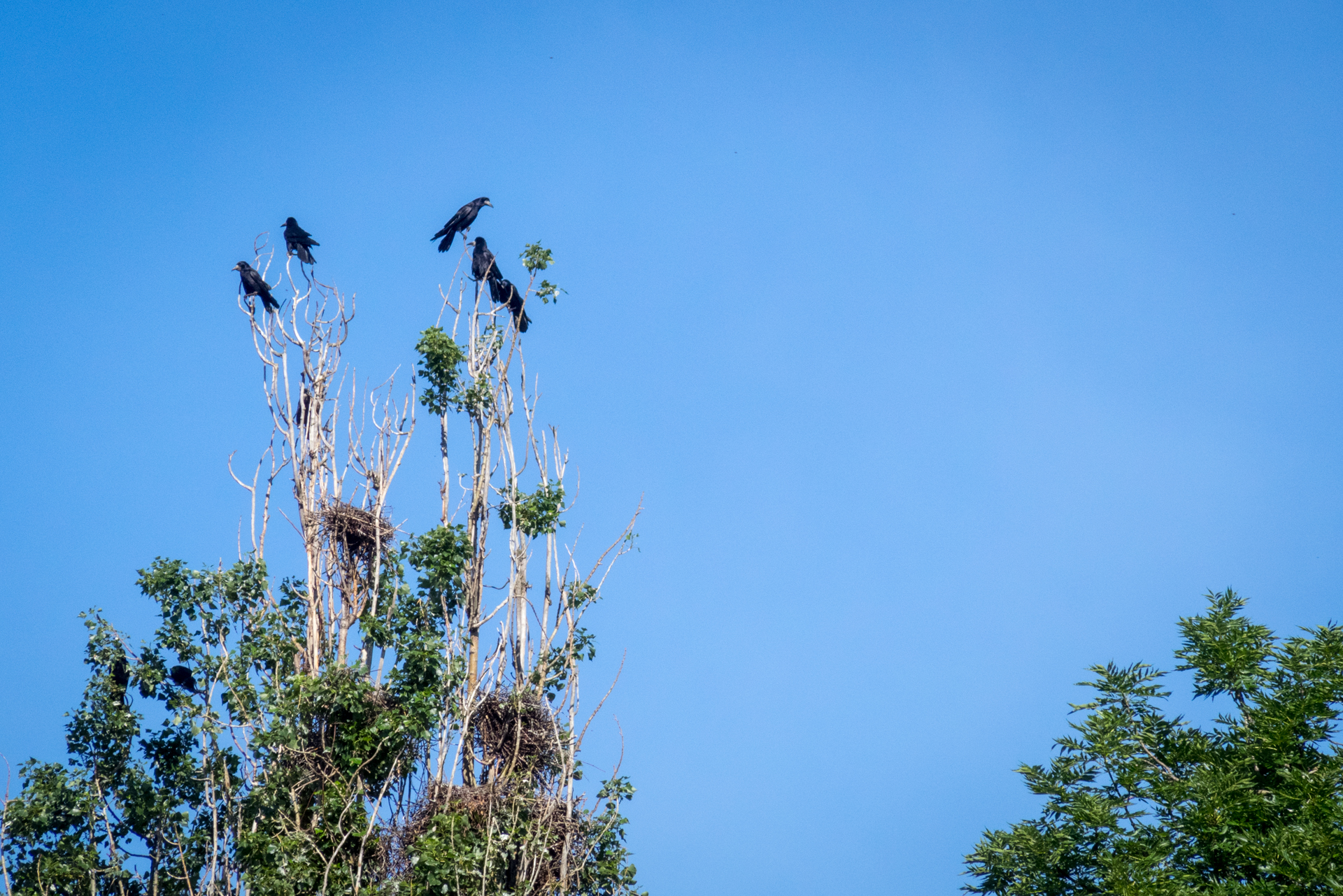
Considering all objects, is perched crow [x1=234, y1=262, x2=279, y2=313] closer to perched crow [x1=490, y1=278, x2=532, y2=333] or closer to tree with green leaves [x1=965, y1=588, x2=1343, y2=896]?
perched crow [x1=490, y1=278, x2=532, y2=333]

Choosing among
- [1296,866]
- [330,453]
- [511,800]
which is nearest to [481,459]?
[330,453]

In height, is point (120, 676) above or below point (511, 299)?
below

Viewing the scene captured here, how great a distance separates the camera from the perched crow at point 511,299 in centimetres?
1483

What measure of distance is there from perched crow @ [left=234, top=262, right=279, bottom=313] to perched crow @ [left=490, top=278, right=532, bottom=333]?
242 cm

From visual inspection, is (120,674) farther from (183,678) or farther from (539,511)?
(539,511)

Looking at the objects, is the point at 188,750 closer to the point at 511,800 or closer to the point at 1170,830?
the point at 511,800

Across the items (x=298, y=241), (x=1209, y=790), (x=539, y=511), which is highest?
(x=298, y=241)

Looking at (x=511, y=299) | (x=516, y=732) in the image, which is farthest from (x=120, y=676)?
(x=511, y=299)

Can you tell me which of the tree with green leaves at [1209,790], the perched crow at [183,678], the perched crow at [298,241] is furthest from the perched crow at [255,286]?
the tree with green leaves at [1209,790]

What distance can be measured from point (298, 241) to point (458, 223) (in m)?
1.87

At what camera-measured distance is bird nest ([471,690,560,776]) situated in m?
12.3

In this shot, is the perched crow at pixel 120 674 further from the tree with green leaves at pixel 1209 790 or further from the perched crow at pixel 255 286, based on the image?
the tree with green leaves at pixel 1209 790

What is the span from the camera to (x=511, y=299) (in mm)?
14898

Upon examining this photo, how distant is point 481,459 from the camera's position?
1396 cm
